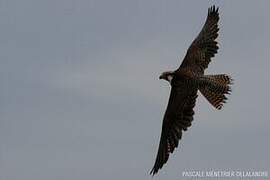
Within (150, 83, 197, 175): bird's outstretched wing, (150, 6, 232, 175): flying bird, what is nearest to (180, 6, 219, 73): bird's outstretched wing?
(150, 6, 232, 175): flying bird

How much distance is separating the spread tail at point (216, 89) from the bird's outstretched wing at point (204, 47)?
967 millimetres

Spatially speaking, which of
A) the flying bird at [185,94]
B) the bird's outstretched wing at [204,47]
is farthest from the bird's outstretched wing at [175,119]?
the bird's outstretched wing at [204,47]

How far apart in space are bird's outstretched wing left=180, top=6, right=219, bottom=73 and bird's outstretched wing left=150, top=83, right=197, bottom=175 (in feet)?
2.81

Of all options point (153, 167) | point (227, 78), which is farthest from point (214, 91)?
point (153, 167)

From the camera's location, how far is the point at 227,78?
22578 mm

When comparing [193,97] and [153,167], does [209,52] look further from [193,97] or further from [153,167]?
[153,167]

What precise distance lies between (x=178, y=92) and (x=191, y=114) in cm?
64

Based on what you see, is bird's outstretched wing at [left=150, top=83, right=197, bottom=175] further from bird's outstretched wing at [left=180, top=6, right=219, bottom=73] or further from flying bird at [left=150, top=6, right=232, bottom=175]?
bird's outstretched wing at [left=180, top=6, right=219, bottom=73]

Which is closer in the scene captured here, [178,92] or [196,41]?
[178,92]

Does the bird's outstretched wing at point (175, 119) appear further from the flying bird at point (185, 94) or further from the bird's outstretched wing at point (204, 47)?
the bird's outstretched wing at point (204, 47)

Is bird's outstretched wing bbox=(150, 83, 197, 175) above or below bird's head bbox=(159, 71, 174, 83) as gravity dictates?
below

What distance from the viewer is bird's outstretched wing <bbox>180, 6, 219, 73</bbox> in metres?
23.7

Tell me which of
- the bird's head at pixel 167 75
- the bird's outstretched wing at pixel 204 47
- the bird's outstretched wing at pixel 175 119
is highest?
the bird's outstretched wing at pixel 204 47

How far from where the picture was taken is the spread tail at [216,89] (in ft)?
73.3
